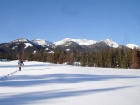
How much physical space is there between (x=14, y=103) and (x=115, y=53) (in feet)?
262

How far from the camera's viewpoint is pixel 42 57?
4934 inches

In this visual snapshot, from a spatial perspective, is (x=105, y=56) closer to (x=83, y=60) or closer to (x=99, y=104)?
(x=83, y=60)

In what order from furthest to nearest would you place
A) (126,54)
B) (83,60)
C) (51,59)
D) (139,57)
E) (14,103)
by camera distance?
1. (51,59)
2. (83,60)
3. (126,54)
4. (139,57)
5. (14,103)

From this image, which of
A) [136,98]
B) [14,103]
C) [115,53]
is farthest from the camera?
[115,53]

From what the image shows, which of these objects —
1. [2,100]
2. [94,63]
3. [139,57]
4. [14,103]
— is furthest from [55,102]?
[94,63]

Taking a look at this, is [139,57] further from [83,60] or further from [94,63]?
[83,60]

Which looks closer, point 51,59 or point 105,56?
point 105,56

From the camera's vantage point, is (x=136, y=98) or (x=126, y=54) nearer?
(x=136, y=98)

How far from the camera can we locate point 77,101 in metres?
8.23

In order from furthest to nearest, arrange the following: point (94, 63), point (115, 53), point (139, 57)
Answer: point (94, 63) → point (115, 53) → point (139, 57)

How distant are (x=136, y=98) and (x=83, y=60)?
91.9 m

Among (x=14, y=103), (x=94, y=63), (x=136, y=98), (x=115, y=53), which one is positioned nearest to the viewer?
(x=14, y=103)

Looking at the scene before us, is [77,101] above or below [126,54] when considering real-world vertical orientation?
below

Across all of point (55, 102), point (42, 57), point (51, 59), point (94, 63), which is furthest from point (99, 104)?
point (42, 57)
